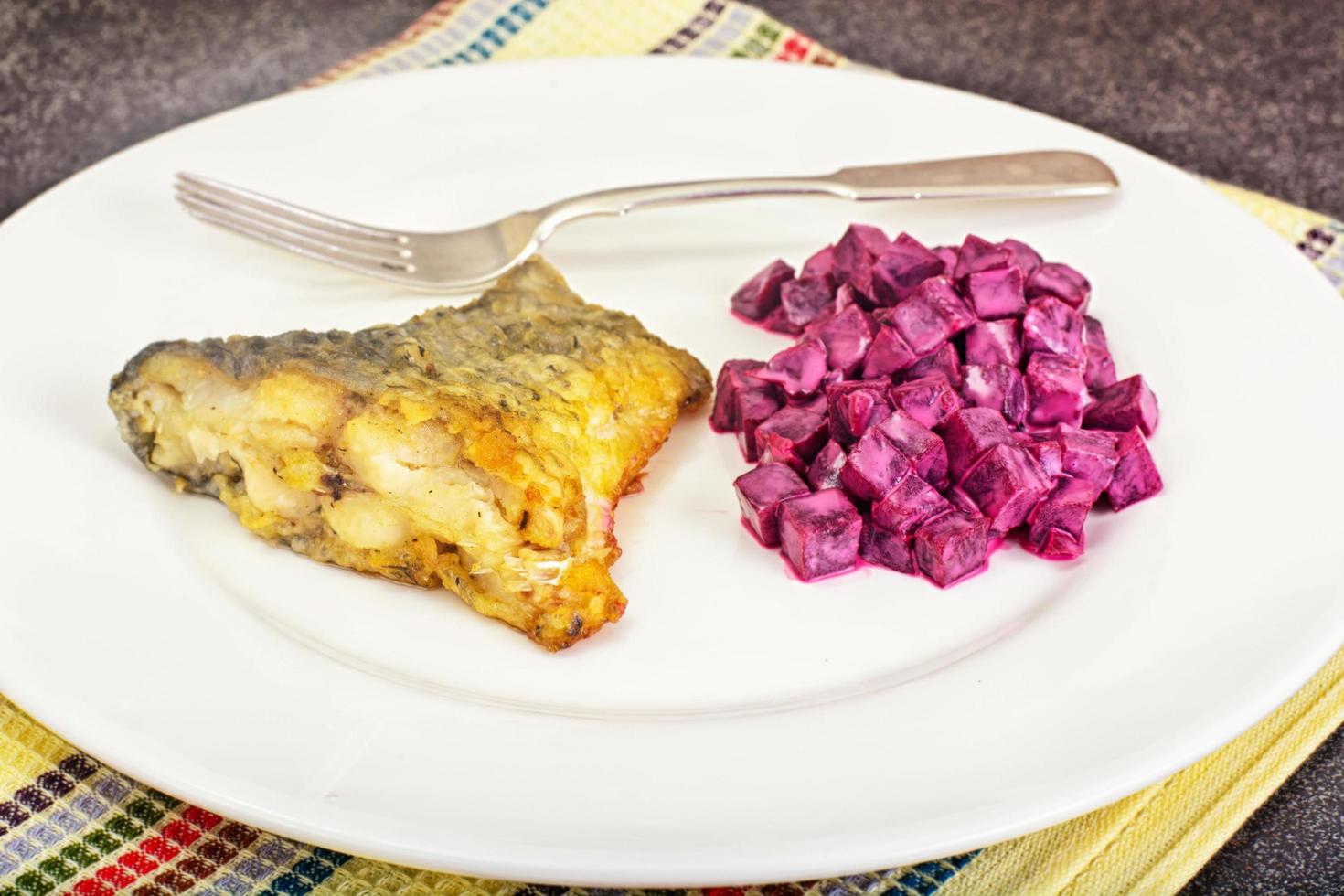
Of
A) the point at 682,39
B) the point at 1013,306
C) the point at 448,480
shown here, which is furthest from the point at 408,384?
the point at 682,39

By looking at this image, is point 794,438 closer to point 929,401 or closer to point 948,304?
point 929,401

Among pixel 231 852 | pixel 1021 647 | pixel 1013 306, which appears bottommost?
pixel 231 852

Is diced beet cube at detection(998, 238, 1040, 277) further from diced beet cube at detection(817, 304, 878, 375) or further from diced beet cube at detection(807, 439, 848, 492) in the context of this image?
diced beet cube at detection(807, 439, 848, 492)

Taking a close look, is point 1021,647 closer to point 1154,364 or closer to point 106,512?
point 1154,364

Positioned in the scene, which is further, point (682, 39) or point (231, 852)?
point (682, 39)

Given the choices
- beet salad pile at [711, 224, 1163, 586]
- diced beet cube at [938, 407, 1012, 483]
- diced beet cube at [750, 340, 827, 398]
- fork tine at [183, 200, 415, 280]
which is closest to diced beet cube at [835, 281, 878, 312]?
beet salad pile at [711, 224, 1163, 586]

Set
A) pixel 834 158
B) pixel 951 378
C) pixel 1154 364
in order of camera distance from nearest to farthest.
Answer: pixel 951 378
pixel 1154 364
pixel 834 158

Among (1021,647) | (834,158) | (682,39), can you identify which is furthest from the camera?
(682,39)
